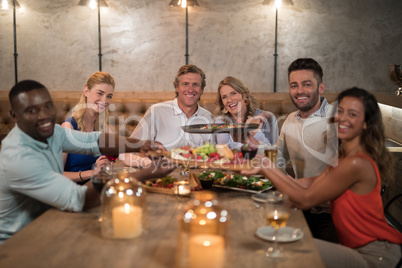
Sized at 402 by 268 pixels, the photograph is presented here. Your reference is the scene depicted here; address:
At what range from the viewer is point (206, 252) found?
1239 millimetres

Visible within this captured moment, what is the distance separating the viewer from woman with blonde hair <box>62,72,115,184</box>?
9.91 ft

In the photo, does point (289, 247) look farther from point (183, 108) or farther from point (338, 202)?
point (183, 108)

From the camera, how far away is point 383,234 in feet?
6.27

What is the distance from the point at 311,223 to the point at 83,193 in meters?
1.45

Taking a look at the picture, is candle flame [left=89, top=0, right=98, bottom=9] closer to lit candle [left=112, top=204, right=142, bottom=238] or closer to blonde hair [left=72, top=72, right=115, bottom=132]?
blonde hair [left=72, top=72, right=115, bottom=132]

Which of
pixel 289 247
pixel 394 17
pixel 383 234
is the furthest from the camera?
pixel 394 17

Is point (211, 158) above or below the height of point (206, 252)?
above

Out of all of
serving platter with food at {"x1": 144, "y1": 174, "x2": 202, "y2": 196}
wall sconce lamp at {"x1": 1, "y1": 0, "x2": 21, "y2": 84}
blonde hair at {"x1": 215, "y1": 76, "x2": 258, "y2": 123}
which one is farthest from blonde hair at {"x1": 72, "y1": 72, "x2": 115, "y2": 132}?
wall sconce lamp at {"x1": 1, "y1": 0, "x2": 21, "y2": 84}

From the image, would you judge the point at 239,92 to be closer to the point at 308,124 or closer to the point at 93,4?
the point at 308,124

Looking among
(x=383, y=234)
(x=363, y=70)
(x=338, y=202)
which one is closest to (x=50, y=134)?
(x=338, y=202)

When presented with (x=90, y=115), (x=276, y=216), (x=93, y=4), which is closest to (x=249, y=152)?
(x=276, y=216)

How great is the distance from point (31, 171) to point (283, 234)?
1024 mm

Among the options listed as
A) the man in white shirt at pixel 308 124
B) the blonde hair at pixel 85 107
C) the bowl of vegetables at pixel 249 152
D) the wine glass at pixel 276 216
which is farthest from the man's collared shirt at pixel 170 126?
the wine glass at pixel 276 216

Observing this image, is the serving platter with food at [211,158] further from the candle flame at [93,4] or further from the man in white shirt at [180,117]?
the candle flame at [93,4]
